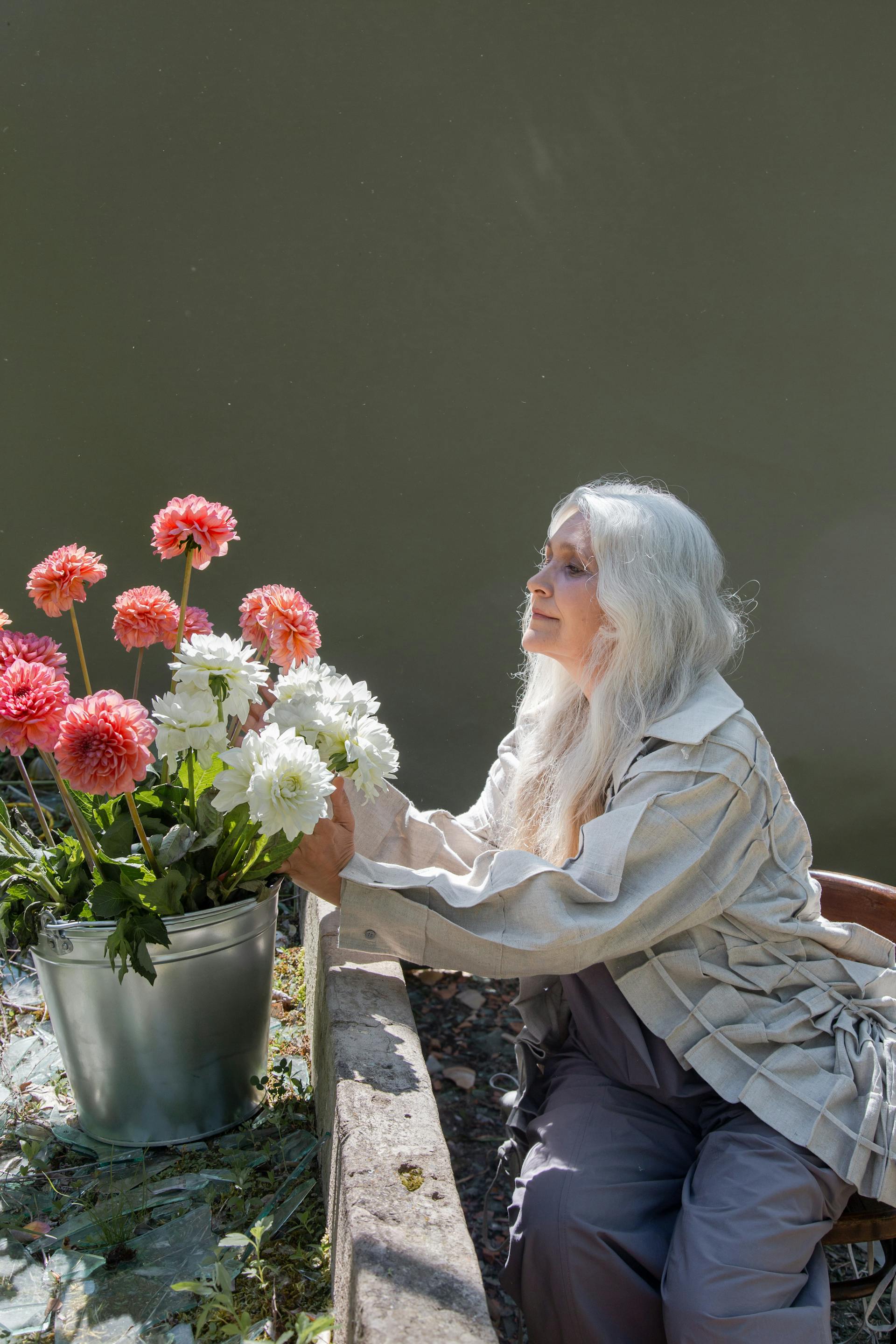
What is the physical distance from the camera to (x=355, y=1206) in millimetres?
1468

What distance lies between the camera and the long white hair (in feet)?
6.88

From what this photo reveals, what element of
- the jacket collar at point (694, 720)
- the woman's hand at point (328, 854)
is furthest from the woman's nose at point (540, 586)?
the woman's hand at point (328, 854)

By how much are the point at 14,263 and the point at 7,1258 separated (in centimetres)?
311

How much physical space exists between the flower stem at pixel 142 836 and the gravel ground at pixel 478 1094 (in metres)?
1.50

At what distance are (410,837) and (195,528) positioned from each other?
35.6 inches

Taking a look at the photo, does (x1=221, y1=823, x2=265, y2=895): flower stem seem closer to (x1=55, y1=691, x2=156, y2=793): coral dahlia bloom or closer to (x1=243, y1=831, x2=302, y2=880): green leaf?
(x1=243, y1=831, x2=302, y2=880): green leaf

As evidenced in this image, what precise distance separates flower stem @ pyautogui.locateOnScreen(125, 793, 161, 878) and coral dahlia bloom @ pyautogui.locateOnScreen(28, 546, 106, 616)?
14.3 inches

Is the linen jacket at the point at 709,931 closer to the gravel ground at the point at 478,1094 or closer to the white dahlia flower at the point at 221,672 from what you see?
the white dahlia flower at the point at 221,672

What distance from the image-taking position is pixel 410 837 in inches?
91.4

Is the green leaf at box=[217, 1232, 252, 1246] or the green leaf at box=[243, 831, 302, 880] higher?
the green leaf at box=[243, 831, 302, 880]

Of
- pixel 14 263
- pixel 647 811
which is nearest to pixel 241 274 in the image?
pixel 14 263

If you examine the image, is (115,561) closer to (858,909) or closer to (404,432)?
(404,432)

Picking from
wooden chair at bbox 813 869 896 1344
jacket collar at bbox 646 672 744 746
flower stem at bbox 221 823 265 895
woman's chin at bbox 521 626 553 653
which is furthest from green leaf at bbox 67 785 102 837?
wooden chair at bbox 813 869 896 1344

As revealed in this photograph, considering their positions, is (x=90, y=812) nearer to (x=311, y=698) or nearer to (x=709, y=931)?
(x=311, y=698)
